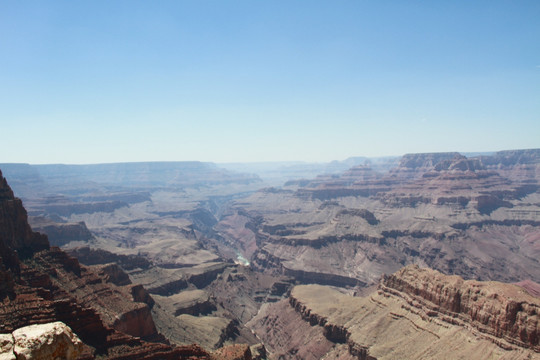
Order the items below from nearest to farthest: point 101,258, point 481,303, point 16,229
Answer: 1. point 481,303
2. point 16,229
3. point 101,258

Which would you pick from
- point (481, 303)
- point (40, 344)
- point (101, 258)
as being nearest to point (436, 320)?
point (481, 303)

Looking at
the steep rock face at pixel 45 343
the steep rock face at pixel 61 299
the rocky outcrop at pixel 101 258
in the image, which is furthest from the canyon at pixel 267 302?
the steep rock face at pixel 45 343

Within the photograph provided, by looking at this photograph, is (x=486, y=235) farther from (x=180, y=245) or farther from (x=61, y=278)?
(x=61, y=278)

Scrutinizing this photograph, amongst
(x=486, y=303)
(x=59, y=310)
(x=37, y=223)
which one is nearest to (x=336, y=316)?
(x=486, y=303)

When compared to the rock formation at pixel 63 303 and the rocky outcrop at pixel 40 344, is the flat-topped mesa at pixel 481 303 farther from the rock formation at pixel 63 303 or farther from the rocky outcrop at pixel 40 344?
the rocky outcrop at pixel 40 344

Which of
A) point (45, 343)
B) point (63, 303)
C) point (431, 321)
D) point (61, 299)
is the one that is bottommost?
point (431, 321)

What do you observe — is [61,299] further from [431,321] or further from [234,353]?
[431,321]

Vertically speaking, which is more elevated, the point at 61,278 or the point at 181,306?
the point at 61,278
